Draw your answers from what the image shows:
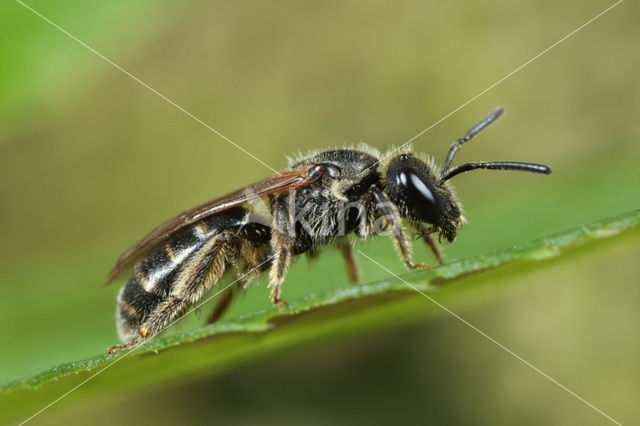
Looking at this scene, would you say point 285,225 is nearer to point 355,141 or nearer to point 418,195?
point 418,195

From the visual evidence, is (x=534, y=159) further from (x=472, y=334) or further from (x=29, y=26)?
(x=29, y=26)

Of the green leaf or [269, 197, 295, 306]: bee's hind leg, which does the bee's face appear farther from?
the green leaf

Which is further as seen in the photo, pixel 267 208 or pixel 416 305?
pixel 267 208

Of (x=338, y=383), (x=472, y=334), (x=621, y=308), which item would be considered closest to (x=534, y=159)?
(x=621, y=308)

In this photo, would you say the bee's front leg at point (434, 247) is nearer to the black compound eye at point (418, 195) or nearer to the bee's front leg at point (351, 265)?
the black compound eye at point (418, 195)

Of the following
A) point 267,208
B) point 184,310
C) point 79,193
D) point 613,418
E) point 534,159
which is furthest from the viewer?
point 79,193

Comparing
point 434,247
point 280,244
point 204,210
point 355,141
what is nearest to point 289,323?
point 280,244

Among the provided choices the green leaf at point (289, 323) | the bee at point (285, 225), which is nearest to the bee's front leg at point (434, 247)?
the bee at point (285, 225)
